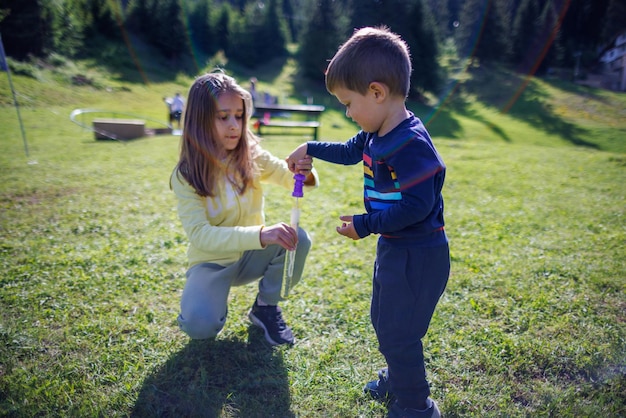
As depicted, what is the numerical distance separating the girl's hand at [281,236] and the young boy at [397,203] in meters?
0.39

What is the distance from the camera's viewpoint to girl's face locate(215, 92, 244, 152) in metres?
2.27

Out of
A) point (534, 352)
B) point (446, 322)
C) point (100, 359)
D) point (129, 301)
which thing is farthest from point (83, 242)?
point (534, 352)

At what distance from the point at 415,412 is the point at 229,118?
1.78m

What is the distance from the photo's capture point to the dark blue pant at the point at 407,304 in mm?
1717

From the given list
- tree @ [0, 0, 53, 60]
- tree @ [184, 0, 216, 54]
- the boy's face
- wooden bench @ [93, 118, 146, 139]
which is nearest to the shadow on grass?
the boy's face

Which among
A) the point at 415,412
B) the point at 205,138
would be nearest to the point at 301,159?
the point at 205,138

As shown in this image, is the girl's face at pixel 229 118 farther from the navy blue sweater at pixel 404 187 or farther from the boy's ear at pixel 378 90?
the boy's ear at pixel 378 90

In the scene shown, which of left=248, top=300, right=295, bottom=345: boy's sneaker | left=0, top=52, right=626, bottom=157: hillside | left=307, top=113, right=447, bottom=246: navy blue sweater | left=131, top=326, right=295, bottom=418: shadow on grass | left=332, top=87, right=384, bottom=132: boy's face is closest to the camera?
left=307, top=113, right=447, bottom=246: navy blue sweater

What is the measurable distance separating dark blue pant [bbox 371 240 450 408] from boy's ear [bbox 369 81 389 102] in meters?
0.62

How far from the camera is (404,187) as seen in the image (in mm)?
1538

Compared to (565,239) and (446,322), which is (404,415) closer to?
(446,322)

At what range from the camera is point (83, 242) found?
396 cm

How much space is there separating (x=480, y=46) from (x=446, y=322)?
130 ft

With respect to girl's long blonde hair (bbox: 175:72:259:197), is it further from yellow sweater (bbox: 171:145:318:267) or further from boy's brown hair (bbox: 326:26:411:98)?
boy's brown hair (bbox: 326:26:411:98)
